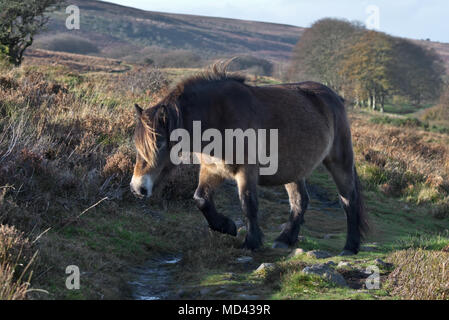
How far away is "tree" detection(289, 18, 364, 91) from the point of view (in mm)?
54062

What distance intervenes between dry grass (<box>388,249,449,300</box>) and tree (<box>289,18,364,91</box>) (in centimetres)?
4789

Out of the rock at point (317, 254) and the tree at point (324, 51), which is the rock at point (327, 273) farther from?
the tree at point (324, 51)

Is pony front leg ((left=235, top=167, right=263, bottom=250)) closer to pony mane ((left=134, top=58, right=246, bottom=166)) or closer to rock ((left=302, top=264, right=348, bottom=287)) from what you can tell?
pony mane ((left=134, top=58, right=246, bottom=166))

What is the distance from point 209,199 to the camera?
6500 millimetres

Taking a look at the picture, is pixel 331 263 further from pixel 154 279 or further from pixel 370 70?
pixel 370 70

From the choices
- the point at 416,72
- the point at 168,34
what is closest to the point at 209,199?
the point at 416,72

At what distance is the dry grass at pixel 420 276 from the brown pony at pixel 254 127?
1422mm

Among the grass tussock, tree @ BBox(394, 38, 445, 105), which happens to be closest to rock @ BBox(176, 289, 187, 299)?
the grass tussock

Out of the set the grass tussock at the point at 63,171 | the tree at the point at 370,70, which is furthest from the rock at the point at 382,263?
the tree at the point at 370,70

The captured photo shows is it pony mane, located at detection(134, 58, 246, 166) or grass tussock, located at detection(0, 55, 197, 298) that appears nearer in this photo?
pony mane, located at detection(134, 58, 246, 166)

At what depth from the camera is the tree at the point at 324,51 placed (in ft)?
177

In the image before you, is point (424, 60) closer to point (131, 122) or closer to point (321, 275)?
point (131, 122)

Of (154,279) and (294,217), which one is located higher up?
(294,217)

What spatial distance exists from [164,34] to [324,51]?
62.8m
